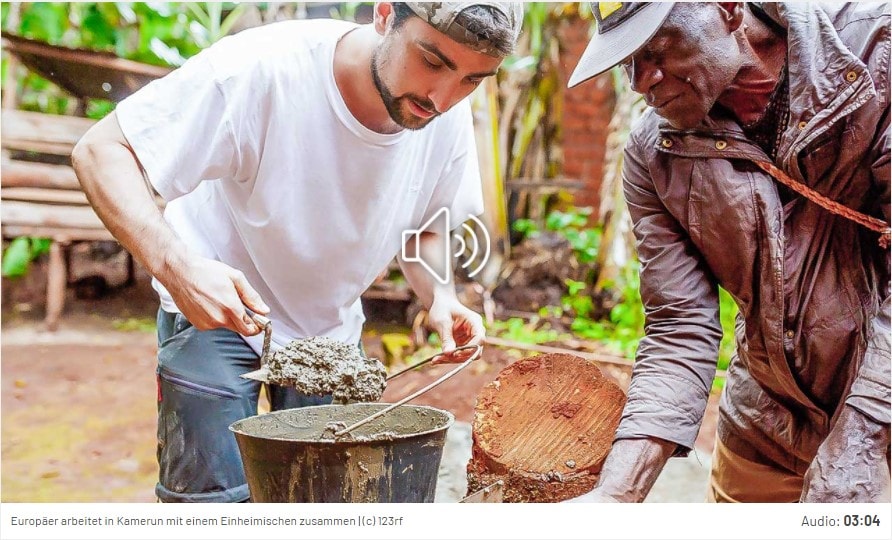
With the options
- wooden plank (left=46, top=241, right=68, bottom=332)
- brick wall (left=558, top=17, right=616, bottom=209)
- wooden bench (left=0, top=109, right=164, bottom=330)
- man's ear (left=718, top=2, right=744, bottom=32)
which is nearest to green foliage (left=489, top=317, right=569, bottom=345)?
brick wall (left=558, top=17, right=616, bottom=209)

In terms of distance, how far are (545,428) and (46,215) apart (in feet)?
6.81

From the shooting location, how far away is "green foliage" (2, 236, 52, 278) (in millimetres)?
2852

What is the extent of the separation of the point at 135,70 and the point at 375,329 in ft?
3.93

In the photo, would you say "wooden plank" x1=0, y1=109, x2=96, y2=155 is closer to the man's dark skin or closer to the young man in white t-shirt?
the young man in white t-shirt

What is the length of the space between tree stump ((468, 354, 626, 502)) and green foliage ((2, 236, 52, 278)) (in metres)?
1.99

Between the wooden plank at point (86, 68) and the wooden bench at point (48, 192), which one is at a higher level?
the wooden plank at point (86, 68)

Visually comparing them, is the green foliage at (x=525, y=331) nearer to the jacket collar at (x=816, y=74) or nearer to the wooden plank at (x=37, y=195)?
the wooden plank at (x=37, y=195)

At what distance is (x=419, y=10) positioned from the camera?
1.51 meters

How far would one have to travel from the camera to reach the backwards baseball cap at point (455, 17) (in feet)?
4.84

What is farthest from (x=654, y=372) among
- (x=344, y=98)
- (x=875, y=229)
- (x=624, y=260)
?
(x=624, y=260)

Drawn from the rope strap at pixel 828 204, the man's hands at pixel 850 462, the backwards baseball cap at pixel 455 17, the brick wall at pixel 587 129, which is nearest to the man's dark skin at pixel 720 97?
the man's hands at pixel 850 462

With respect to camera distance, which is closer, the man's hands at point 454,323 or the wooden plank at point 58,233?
the man's hands at point 454,323

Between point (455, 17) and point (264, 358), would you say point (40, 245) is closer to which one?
point (264, 358)

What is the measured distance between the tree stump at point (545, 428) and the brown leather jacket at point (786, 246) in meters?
0.12
